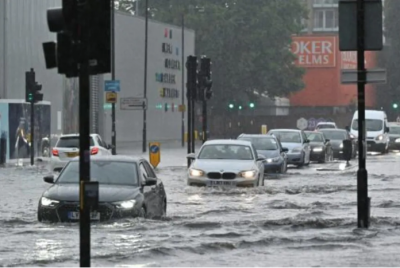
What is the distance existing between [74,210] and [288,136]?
2994cm

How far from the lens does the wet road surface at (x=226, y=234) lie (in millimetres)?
15664

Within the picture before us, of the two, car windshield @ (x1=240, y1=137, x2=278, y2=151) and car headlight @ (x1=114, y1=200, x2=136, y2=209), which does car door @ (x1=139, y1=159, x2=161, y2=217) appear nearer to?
car headlight @ (x1=114, y1=200, x2=136, y2=209)

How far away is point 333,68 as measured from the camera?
357ft

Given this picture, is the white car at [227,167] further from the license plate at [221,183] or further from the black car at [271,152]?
the black car at [271,152]

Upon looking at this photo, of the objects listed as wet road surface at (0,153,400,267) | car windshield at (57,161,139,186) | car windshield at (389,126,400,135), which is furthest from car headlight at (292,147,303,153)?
car windshield at (389,126,400,135)

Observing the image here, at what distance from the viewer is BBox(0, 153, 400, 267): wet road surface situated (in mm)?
15664

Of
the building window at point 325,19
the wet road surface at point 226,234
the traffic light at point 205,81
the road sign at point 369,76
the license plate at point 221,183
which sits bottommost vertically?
the wet road surface at point 226,234

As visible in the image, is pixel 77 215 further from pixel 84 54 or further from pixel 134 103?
pixel 134 103

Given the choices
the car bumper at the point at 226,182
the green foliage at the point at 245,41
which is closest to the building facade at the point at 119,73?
the green foliage at the point at 245,41

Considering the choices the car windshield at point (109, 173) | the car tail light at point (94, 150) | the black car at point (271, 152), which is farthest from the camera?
the black car at point (271, 152)

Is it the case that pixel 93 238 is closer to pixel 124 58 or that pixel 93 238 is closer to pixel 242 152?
pixel 242 152

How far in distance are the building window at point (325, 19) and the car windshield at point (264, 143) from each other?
105m

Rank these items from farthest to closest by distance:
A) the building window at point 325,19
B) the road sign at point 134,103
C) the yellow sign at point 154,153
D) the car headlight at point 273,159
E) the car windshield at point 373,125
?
the building window at point 325,19
the car windshield at point 373,125
the road sign at point 134,103
the yellow sign at point 154,153
the car headlight at point 273,159

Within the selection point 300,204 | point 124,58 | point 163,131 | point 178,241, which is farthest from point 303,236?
point 163,131
